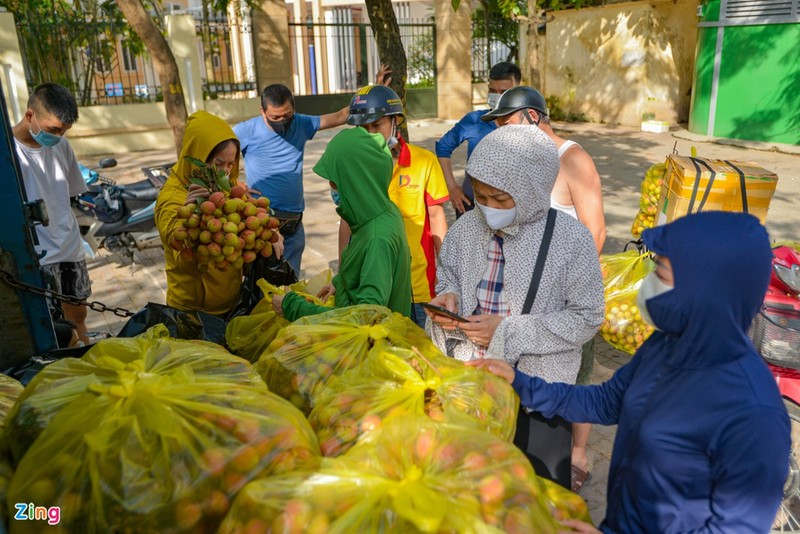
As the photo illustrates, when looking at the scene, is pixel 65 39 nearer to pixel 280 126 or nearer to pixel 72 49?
pixel 72 49

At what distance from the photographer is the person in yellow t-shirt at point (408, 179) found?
3.90 m

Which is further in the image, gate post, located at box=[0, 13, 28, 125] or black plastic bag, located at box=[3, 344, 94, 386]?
gate post, located at box=[0, 13, 28, 125]

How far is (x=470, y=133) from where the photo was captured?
5.29m

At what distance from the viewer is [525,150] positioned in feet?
7.30

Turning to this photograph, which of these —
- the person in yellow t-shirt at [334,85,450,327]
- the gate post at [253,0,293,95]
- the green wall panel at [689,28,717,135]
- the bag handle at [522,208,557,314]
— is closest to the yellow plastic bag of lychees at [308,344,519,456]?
the bag handle at [522,208,557,314]

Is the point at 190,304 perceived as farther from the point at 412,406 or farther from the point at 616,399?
the point at 616,399

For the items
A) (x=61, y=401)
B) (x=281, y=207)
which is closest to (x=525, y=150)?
(x=61, y=401)

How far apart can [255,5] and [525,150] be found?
1386 centimetres

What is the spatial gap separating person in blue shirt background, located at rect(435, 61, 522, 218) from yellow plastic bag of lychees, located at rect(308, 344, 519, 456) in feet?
10.9

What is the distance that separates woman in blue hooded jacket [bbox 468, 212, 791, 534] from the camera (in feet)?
4.69

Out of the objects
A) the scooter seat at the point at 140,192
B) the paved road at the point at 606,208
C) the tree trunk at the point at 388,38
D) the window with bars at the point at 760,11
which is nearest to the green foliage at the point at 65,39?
the paved road at the point at 606,208

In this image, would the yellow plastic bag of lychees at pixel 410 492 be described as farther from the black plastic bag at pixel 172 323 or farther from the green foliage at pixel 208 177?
the green foliage at pixel 208 177

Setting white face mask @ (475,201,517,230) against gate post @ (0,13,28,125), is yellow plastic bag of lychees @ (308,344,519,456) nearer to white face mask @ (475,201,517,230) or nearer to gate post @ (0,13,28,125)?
white face mask @ (475,201,517,230)

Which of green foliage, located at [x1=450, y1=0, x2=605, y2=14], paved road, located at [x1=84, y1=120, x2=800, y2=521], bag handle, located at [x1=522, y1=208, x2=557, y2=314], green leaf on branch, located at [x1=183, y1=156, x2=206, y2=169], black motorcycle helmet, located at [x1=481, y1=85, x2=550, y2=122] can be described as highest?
green foliage, located at [x1=450, y1=0, x2=605, y2=14]
